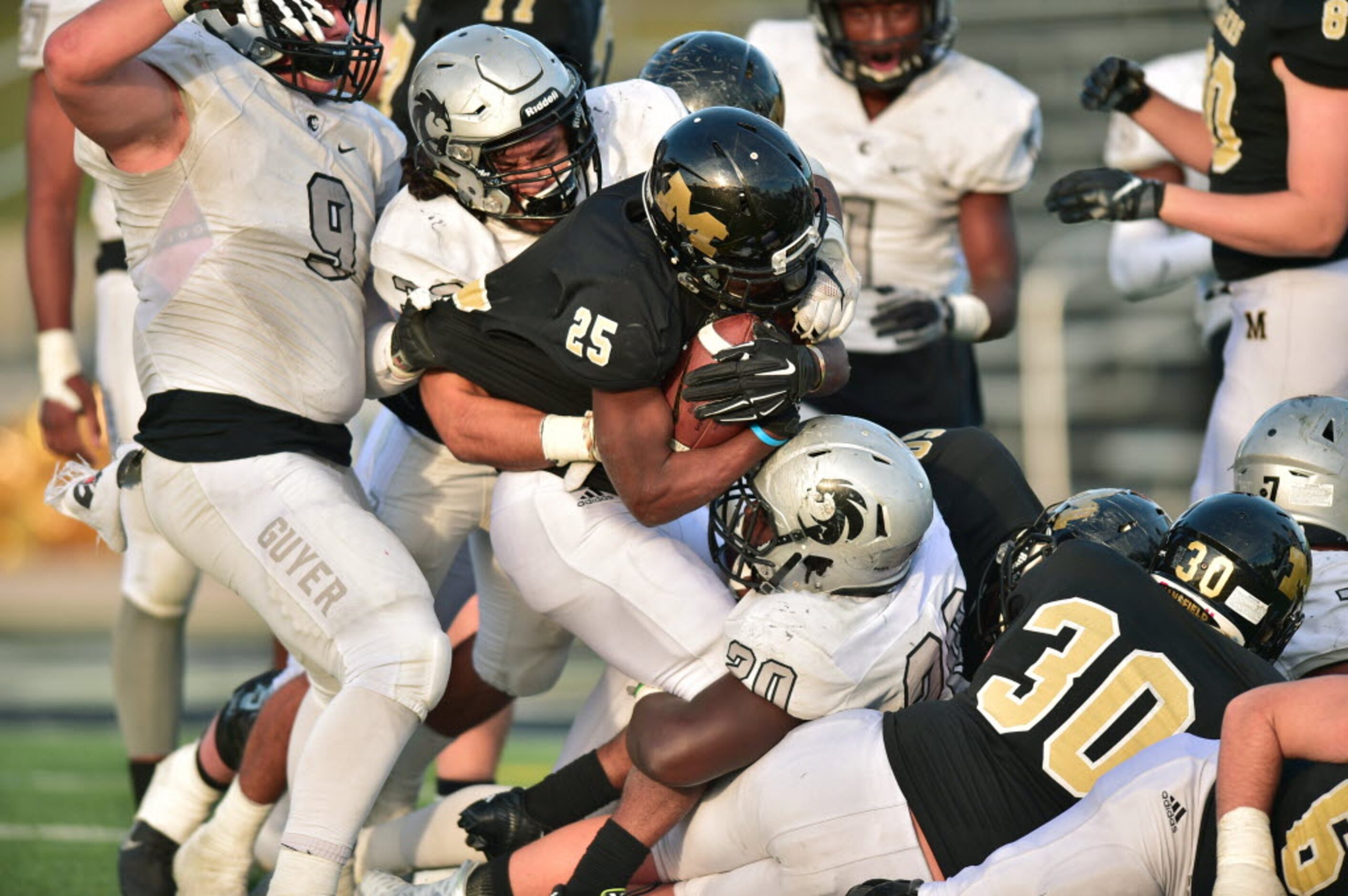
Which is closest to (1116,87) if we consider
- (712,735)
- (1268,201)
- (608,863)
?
(1268,201)

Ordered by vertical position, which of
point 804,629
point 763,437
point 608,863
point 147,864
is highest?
point 763,437

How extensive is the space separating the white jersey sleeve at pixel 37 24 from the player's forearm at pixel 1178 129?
2.82 meters

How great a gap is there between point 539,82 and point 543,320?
0.47 meters

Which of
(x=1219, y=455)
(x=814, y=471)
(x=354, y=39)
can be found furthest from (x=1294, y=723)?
(x=354, y=39)

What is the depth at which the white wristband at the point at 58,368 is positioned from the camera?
4395 millimetres

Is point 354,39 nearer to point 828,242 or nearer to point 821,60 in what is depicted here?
point 828,242

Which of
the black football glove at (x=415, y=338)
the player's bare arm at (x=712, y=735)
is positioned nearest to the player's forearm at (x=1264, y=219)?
the player's bare arm at (x=712, y=735)

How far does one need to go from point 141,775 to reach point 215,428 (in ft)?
5.09

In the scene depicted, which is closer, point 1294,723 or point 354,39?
point 1294,723

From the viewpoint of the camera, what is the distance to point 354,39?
3.42 metres

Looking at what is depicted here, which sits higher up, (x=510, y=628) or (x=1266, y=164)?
(x=1266, y=164)

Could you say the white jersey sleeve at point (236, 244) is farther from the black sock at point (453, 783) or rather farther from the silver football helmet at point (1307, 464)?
the silver football helmet at point (1307, 464)

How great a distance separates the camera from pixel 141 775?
446 centimetres

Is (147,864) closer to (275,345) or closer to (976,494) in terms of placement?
(275,345)
